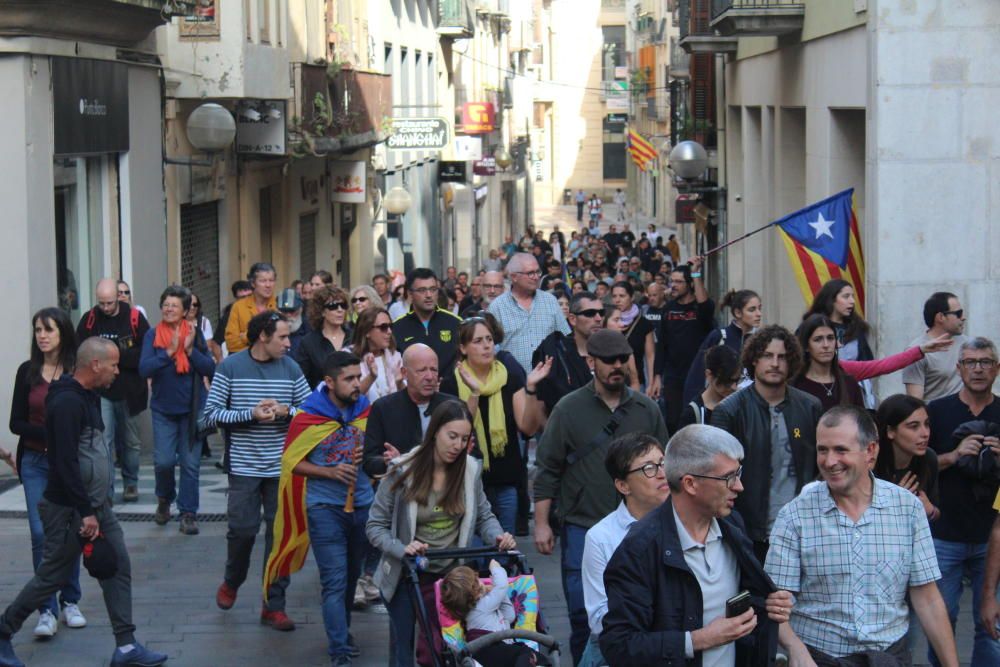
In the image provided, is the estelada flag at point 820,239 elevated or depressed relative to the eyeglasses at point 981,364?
elevated

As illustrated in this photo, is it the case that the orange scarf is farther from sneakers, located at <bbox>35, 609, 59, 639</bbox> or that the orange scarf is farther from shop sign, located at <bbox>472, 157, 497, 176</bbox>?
shop sign, located at <bbox>472, 157, 497, 176</bbox>

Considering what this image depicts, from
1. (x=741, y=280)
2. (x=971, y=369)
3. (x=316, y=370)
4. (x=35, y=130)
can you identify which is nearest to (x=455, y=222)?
(x=741, y=280)

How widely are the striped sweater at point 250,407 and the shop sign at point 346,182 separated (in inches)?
804

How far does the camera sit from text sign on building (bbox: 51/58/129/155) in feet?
49.3

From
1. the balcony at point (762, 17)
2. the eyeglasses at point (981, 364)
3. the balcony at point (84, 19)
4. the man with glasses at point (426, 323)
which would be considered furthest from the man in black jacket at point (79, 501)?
the balcony at point (762, 17)

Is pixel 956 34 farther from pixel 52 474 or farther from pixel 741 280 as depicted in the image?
pixel 741 280

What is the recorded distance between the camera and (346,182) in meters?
29.9

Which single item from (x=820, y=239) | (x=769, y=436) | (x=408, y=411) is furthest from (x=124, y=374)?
(x=769, y=436)

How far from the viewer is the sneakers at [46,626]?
9.08 m

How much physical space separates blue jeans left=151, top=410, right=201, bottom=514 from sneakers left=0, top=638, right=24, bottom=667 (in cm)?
380

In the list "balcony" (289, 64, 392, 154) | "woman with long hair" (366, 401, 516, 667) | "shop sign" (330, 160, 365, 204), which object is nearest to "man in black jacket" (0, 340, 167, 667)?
"woman with long hair" (366, 401, 516, 667)

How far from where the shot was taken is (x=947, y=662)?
540 cm

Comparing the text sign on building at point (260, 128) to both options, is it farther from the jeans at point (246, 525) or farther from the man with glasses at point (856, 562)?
the man with glasses at point (856, 562)

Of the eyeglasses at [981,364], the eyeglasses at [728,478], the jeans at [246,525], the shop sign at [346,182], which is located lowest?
the jeans at [246,525]
